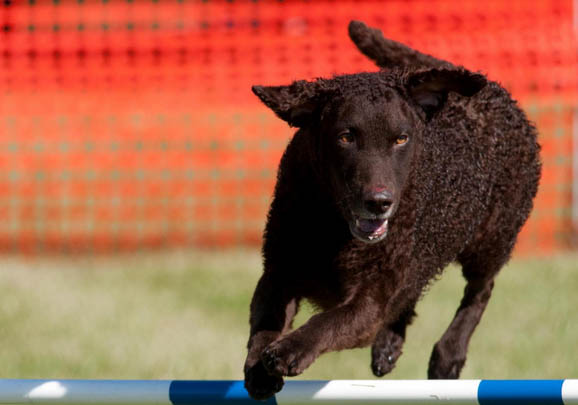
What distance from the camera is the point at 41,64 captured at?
1080cm

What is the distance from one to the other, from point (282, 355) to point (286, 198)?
816 mm

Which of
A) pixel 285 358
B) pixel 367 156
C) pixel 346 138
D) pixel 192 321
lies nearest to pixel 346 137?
pixel 346 138

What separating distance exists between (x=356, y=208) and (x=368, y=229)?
3.6 inches

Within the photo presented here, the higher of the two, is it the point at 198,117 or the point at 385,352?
the point at 198,117

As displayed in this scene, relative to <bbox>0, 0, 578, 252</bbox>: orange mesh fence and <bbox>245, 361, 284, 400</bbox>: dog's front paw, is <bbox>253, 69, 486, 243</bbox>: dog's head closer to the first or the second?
<bbox>245, 361, 284, 400</bbox>: dog's front paw

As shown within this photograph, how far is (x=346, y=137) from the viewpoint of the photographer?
4.02m

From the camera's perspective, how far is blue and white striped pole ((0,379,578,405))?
3.53 meters

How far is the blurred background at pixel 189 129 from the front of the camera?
8.62 metres

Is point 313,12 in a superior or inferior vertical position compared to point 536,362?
superior

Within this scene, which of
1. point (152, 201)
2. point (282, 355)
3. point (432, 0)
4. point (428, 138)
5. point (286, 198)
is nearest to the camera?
point (282, 355)

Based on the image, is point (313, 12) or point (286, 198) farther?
point (313, 12)

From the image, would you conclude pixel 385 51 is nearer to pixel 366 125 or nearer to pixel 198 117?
pixel 366 125

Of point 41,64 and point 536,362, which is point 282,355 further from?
point 41,64

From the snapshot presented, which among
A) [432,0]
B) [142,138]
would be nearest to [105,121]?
[142,138]
